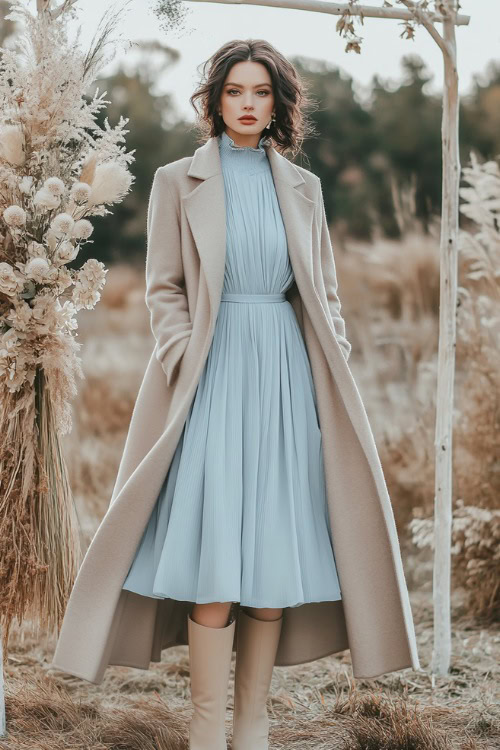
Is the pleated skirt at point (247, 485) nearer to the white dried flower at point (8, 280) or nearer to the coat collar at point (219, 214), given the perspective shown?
the coat collar at point (219, 214)

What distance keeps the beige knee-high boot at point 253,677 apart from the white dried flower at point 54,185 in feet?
4.17

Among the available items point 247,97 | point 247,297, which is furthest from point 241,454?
point 247,97

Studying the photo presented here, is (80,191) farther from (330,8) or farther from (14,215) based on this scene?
(330,8)

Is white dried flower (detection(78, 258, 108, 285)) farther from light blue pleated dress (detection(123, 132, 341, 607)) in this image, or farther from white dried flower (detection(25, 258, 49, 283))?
Result: light blue pleated dress (detection(123, 132, 341, 607))

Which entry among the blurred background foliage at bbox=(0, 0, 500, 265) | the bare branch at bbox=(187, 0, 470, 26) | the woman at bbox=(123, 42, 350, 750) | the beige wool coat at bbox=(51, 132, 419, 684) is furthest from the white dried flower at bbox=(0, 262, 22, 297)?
the blurred background foliage at bbox=(0, 0, 500, 265)

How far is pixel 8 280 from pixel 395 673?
1.94 m

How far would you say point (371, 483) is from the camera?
2479 mm

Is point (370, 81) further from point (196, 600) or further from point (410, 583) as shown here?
point (196, 600)

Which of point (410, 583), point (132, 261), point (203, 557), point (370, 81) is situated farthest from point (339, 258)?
point (203, 557)

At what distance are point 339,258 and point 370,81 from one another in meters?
3.01

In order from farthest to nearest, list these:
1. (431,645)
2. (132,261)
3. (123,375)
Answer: (132,261)
(123,375)
(431,645)

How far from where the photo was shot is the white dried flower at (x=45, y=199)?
2.51 m

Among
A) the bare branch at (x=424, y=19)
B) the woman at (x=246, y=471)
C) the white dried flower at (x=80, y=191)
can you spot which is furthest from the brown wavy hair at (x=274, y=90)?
the bare branch at (x=424, y=19)

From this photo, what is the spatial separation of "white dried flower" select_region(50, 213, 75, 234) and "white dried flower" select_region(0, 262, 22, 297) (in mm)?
167
